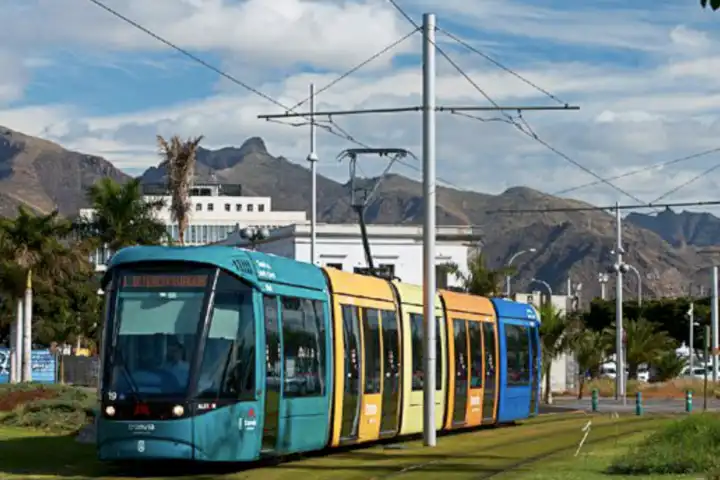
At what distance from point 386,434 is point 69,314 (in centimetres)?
5781

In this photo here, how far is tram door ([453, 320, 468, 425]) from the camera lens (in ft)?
103

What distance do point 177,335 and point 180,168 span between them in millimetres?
36100

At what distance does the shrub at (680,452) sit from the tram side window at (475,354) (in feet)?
35.3

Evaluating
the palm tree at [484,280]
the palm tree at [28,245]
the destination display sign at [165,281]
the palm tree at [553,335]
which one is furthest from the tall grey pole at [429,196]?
the palm tree at [484,280]

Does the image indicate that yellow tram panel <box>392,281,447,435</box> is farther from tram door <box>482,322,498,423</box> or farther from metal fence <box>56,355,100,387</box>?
metal fence <box>56,355,100,387</box>

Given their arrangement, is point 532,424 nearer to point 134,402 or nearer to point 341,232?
point 134,402

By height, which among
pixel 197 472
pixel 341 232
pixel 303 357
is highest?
pixel 341 232

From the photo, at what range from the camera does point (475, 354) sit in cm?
3272

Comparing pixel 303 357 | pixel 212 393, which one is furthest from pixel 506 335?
pixel 212 393

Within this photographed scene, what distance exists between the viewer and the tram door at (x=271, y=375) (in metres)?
20.5

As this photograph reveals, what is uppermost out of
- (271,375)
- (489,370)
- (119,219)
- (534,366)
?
(119,219)

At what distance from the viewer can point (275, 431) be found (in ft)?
68.8

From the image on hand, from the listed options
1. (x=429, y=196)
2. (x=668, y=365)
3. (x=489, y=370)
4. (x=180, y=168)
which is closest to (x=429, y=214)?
(x=429, y=196)

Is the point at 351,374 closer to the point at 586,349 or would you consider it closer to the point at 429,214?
the point at 429,214
